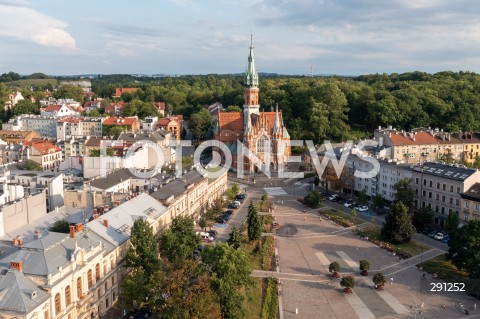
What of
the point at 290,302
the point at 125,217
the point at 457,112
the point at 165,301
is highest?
the point at 457,112

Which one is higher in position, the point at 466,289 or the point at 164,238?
the point at 164,238

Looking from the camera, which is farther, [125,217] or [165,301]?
[125,217]

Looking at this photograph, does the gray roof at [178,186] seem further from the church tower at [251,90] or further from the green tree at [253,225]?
the church tower at [251,90]

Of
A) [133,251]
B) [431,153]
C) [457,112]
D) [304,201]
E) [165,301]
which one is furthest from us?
[457,112]

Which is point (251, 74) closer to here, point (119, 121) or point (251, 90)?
point (251, 90)

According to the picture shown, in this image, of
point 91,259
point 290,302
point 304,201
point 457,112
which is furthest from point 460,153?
point 91,259

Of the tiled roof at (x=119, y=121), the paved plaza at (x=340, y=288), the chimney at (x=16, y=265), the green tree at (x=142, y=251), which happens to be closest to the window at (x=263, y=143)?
the paved plaza at (x=340, y=288)

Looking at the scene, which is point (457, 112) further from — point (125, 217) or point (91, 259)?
point (91, 259)
